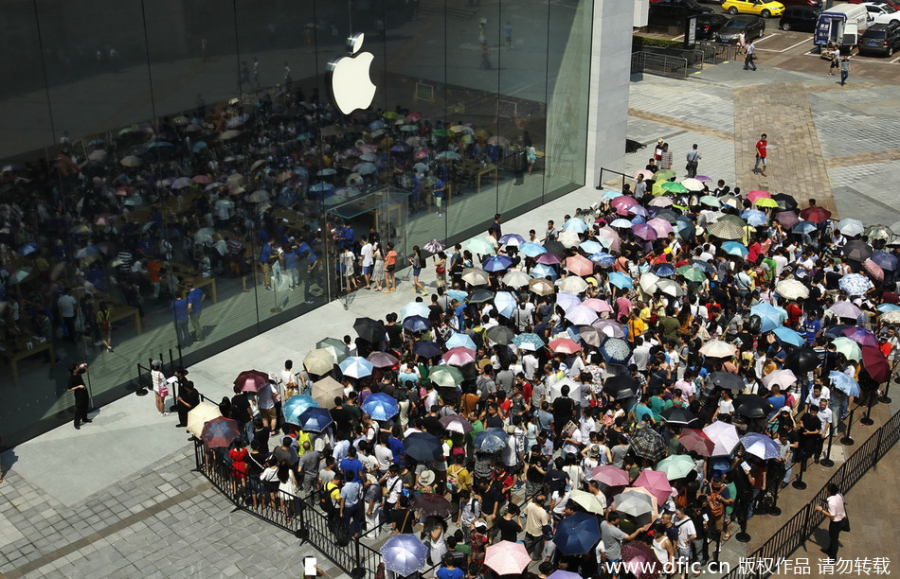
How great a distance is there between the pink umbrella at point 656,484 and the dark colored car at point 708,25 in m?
41.2

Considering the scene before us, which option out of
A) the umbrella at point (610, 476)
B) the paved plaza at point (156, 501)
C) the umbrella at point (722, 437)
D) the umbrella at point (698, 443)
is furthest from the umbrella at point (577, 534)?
the paved plaza at point (156, 501)

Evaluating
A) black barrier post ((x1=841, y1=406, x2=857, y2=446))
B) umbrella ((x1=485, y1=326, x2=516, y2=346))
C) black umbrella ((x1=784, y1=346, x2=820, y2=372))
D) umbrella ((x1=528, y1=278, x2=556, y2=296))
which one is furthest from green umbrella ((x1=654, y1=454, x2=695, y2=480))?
umbrella ((x1=528, y1=278, x2=556, y2=296))

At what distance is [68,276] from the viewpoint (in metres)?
21.4

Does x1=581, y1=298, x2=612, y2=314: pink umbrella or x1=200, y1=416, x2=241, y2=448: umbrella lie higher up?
x1=581, y1=298, x2=612, y2=314: pink umbrella

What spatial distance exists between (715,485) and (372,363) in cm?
702

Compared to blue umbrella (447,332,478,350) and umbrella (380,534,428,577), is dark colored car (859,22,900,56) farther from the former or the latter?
umbrella (380,534,428,577)

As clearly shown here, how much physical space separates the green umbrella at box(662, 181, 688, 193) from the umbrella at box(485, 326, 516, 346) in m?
10.3

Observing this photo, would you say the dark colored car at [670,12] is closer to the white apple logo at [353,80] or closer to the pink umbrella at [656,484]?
the white apple logo at [353,80]

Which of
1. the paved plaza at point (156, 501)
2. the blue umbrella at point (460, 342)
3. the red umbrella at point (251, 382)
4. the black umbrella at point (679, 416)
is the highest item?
the blue umbrella at point (460, 342)

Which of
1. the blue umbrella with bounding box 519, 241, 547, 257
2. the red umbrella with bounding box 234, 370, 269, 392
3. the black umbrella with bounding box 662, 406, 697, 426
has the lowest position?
the red umbrella with bounding box 234, 370, 269, 392

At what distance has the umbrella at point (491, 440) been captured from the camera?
17672mm

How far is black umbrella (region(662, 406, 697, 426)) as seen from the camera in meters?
18.6

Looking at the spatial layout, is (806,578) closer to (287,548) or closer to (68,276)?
(287,548)

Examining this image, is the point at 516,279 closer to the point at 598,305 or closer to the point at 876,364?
the point at 598,305
